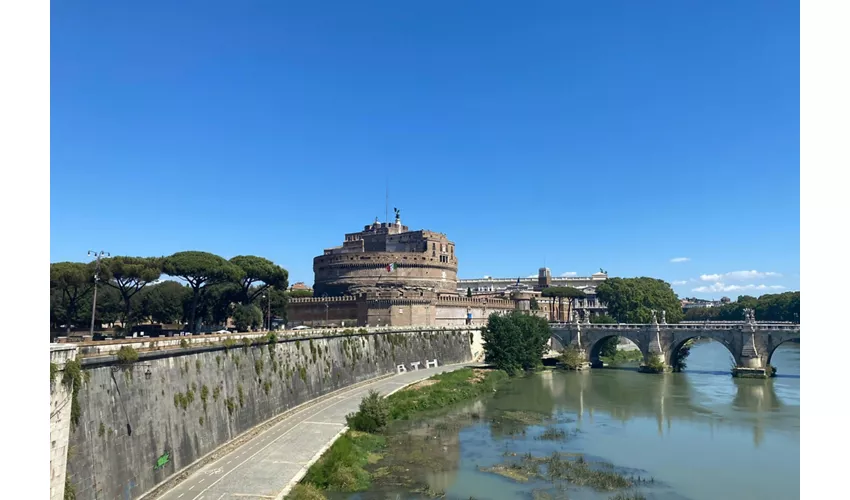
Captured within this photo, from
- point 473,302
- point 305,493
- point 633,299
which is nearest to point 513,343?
point 473,302

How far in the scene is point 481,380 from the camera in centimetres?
4084

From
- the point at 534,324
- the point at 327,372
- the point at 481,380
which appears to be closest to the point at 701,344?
the point at 534,324

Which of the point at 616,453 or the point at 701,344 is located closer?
the point at 616,453

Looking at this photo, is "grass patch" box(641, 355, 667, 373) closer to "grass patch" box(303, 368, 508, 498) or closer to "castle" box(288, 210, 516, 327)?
"grass patch" box(303, 368, 508, 498)

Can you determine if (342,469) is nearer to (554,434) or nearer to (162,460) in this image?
(162,460)

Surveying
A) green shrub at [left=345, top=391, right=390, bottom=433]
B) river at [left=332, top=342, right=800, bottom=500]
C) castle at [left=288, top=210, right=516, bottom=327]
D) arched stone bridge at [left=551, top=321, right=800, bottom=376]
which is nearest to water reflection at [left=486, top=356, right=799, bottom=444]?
river at [left=332, top=342, right=800, bottom=500]

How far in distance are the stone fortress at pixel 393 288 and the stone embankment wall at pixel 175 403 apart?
61.3ft

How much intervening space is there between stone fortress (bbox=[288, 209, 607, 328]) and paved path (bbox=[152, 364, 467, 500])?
933 inches

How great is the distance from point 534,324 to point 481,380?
12.4m

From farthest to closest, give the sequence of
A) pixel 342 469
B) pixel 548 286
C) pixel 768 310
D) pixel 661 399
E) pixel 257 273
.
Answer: pixel 548 286, pixel 768 310, pixel 257 273, pixel 661 399, pixel 342 469

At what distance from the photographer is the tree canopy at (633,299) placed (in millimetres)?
71188

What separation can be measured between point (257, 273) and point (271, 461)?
82.5 feet

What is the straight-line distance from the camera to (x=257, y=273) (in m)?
42.8

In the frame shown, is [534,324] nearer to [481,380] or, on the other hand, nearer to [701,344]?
[481,380]
